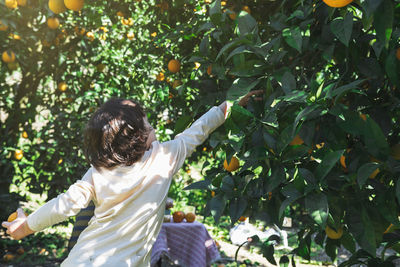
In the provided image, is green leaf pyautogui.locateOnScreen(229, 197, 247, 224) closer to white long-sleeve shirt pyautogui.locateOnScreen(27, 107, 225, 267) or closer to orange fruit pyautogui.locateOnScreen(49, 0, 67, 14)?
white long-sleeve shirt pyautogui.locateOnScreen(27, 107, 225, 267)

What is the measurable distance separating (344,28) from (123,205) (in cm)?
94

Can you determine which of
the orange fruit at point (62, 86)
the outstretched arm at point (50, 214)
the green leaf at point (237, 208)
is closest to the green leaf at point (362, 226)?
the green leaf at point (237, 208)

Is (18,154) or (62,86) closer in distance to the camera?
(18,154)

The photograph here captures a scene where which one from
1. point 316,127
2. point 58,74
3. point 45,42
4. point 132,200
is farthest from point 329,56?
point 58,74

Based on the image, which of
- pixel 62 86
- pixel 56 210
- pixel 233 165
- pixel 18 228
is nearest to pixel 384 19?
pixel 233 165

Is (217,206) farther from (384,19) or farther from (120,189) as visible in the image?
(384,19)

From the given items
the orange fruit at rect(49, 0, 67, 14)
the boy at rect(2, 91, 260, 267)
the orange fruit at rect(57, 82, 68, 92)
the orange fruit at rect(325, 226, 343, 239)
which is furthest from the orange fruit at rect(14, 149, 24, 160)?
the orange fruit at rect(325, 226, 343, 239)

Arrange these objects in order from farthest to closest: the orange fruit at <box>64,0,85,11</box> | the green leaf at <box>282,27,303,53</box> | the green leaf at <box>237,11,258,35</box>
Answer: the orange fruit at <box>64,0,85,11</box>, the green leaf at <box>237,11,258,35</box>, the green leaf at <box>282,27,303,53</box>

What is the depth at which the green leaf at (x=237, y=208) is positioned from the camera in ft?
4.07

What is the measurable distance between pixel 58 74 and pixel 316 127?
3.13 meters

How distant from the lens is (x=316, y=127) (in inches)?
47.2

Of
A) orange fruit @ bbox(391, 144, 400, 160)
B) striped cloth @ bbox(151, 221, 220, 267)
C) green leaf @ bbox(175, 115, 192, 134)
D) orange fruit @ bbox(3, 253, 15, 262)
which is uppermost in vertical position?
green leaf @ bbox(175, 115, 192, 134)

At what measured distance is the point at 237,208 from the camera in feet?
4.11

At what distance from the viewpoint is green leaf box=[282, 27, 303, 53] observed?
3.79 ft
